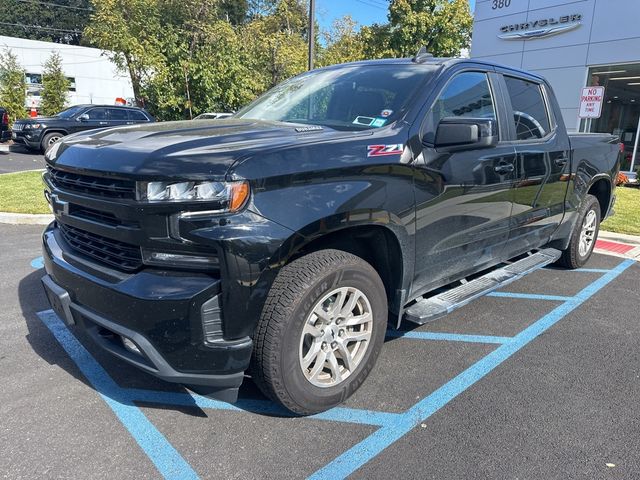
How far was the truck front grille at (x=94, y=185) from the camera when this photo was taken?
2252mm

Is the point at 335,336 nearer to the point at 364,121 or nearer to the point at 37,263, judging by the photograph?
the point at 364,121

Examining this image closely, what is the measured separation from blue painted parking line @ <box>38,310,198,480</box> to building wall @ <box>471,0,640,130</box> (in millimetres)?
16549

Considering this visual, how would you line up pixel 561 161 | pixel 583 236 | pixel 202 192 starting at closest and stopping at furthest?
pixel 202 192 < pixel 561 161 < pixel 583 236

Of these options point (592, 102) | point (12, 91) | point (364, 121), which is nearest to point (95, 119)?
point (12, 91)

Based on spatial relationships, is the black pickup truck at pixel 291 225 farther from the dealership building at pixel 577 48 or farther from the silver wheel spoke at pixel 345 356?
the dealership building at pixel 577 48

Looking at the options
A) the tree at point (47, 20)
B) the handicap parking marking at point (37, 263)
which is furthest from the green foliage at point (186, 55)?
the tree at point (47, 20)

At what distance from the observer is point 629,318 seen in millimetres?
4219

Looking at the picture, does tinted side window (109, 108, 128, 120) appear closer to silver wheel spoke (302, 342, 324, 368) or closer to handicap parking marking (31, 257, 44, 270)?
handicap parking marking (31, 257, 44, 270)

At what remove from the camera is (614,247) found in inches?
261

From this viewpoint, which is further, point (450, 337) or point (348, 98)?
point (450, 337)

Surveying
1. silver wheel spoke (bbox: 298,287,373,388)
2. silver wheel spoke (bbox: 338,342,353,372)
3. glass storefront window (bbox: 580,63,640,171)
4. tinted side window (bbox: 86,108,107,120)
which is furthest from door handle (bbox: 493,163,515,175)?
tinted side window (bbox: 86,108,107,120)

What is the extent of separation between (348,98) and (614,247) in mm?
5119

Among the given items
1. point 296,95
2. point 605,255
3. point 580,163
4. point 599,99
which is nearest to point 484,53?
point 599,99

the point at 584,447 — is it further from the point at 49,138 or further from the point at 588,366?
the point at 49,138
